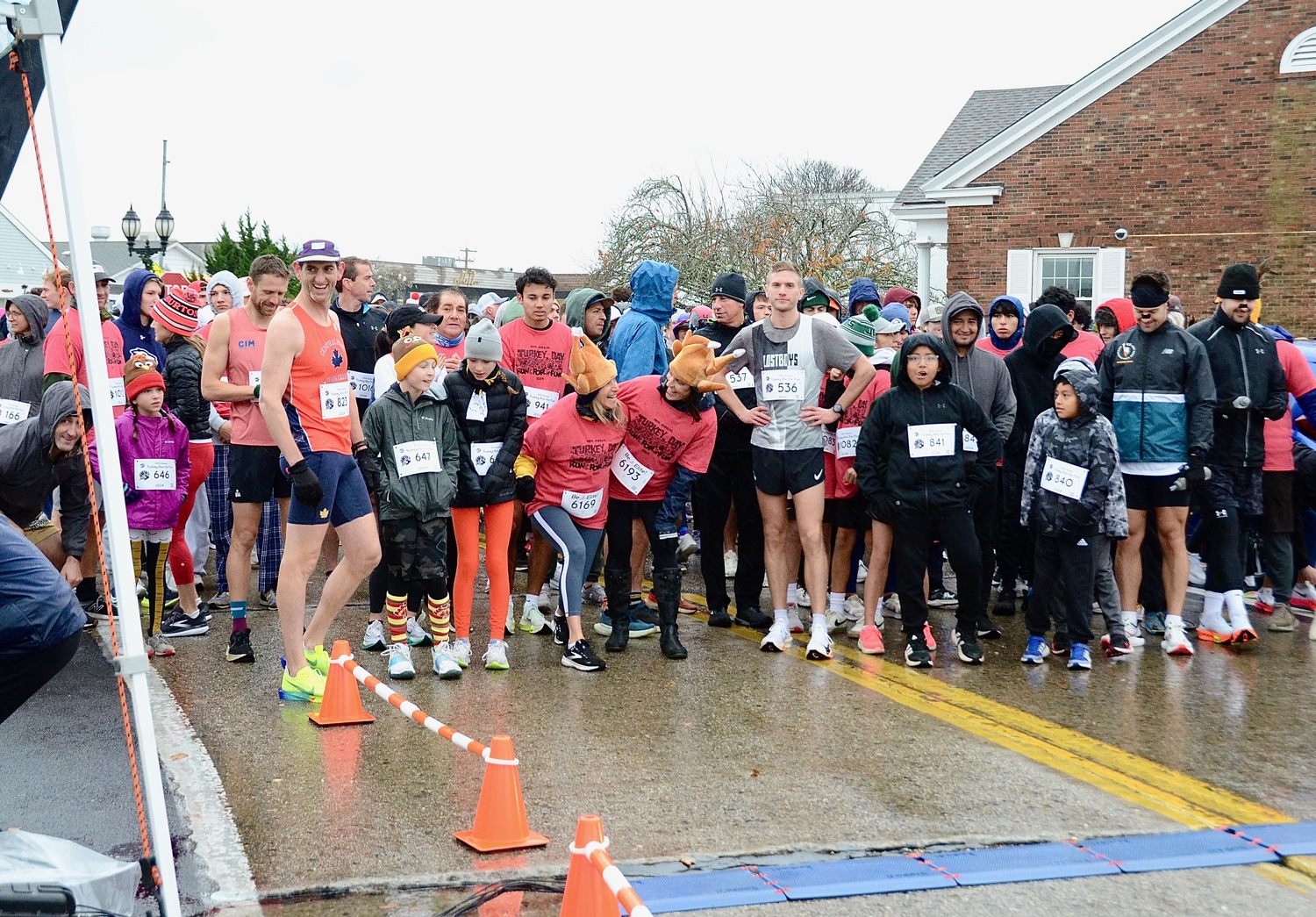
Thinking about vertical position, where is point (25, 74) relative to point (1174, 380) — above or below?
above

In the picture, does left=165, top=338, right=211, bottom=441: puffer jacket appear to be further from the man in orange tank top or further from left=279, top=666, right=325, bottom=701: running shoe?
left=279, top=666, right=325, bottom=701: running shoe

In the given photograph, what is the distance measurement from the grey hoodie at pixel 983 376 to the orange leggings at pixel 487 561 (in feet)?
10.2

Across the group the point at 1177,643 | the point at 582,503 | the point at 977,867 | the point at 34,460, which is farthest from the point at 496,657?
the point at 1177,643

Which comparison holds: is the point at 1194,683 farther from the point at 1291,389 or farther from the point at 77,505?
the point at 77,505

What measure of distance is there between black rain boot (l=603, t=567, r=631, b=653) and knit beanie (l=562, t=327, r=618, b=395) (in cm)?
114

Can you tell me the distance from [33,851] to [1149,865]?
3686mm

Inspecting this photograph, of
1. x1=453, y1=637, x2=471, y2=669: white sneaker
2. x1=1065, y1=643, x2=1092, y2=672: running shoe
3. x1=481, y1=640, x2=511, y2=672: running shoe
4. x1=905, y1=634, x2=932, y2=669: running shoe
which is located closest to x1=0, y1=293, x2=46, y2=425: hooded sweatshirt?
x1=453, y1=637, x2=471, y2=669: white sneaker

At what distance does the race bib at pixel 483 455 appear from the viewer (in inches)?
283

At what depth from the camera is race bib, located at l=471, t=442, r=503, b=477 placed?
719cm

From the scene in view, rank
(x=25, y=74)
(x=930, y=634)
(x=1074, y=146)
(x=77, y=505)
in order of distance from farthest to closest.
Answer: (x=1074, y=146) → (x=930, y=634) → (x=77, y=505) → (x=25, y=74)

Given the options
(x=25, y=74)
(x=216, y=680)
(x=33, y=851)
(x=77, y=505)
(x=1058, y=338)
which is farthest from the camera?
(x=1058, y=338)

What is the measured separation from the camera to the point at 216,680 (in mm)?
6801

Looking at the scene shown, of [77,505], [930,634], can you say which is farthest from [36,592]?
[930,634]

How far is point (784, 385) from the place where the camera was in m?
7.74
